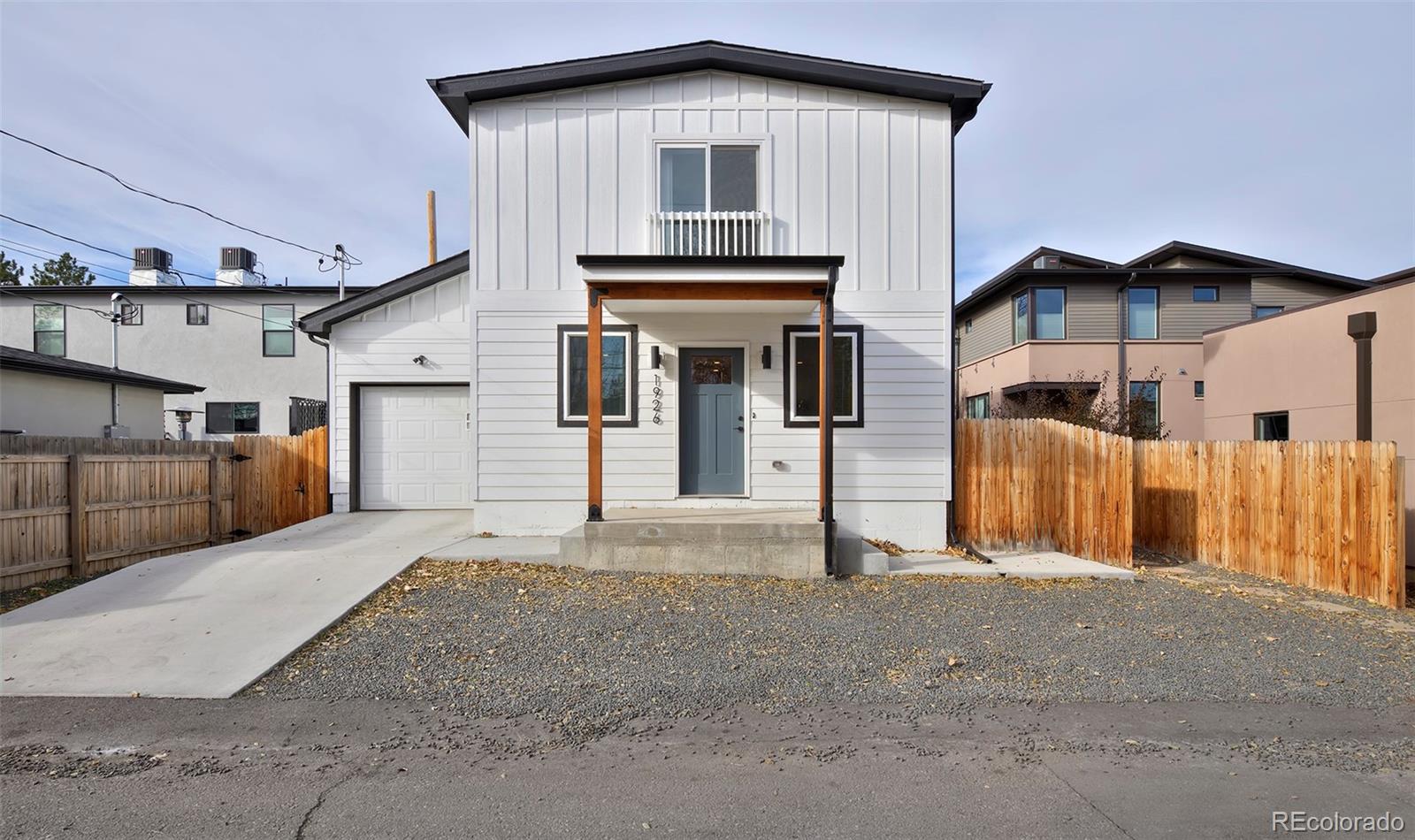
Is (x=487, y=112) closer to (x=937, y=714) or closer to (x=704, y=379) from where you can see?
(x=704, y=379)

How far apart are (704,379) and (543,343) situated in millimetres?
2160

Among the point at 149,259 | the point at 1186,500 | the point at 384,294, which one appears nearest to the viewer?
the point at 1186,500

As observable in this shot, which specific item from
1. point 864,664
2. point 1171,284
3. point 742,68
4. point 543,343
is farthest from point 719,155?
point 1171,284

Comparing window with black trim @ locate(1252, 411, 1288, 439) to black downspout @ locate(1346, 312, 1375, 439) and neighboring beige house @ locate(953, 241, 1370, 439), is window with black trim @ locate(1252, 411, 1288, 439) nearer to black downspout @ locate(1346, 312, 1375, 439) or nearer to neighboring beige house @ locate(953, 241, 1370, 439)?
black downspout @ locate(1346, 312, 1375, 439)

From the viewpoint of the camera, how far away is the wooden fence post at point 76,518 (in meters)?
8.04

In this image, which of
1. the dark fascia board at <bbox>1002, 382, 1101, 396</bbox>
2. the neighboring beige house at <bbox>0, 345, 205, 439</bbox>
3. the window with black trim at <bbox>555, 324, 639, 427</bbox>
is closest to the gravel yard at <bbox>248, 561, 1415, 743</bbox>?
the window with black trim at <bbox>555, 324, 639, 427</bbox>

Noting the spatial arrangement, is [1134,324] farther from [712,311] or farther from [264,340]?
[264,340]

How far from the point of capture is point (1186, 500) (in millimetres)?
9977

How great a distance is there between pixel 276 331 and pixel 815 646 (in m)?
18.8

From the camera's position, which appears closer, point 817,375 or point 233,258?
point 817,375

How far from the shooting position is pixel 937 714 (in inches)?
169

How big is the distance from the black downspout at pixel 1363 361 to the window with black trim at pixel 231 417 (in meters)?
22.5

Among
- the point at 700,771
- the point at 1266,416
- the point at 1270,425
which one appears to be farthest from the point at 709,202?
the point at 1270,425

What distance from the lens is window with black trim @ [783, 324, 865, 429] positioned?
929 centimetres
